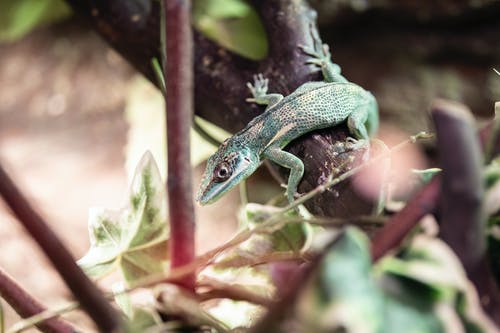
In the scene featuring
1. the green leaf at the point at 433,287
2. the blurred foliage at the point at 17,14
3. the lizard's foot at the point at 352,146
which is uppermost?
the blurred foliage at the point at 17,14

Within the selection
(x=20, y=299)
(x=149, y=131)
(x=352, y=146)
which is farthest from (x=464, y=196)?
(x=149, y=131)

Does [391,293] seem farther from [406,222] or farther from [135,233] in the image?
[135,233]

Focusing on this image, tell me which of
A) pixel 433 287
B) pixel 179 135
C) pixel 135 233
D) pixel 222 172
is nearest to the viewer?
pixel 433 287

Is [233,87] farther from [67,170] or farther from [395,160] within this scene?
[67,170]

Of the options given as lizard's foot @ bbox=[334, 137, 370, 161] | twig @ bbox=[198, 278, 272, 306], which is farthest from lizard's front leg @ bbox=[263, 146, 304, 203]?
twig @ bbox=[198, 278, 272, 306]

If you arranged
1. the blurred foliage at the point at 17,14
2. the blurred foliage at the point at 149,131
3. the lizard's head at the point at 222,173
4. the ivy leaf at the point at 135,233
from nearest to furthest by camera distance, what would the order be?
the ivy leaf at the point at 135,233 → the lizard's head at the point at 222,173 → the blurred foliage at the point at 149,131 → the blurred foliage at the point at 17,14

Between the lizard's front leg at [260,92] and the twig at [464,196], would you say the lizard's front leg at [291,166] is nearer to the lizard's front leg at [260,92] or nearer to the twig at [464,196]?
the lizard's front leg at [260,92]

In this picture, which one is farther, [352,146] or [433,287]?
[352,146]

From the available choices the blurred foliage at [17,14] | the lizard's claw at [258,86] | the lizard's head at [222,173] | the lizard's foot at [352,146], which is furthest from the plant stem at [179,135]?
the blurred foliage at [17,14]
